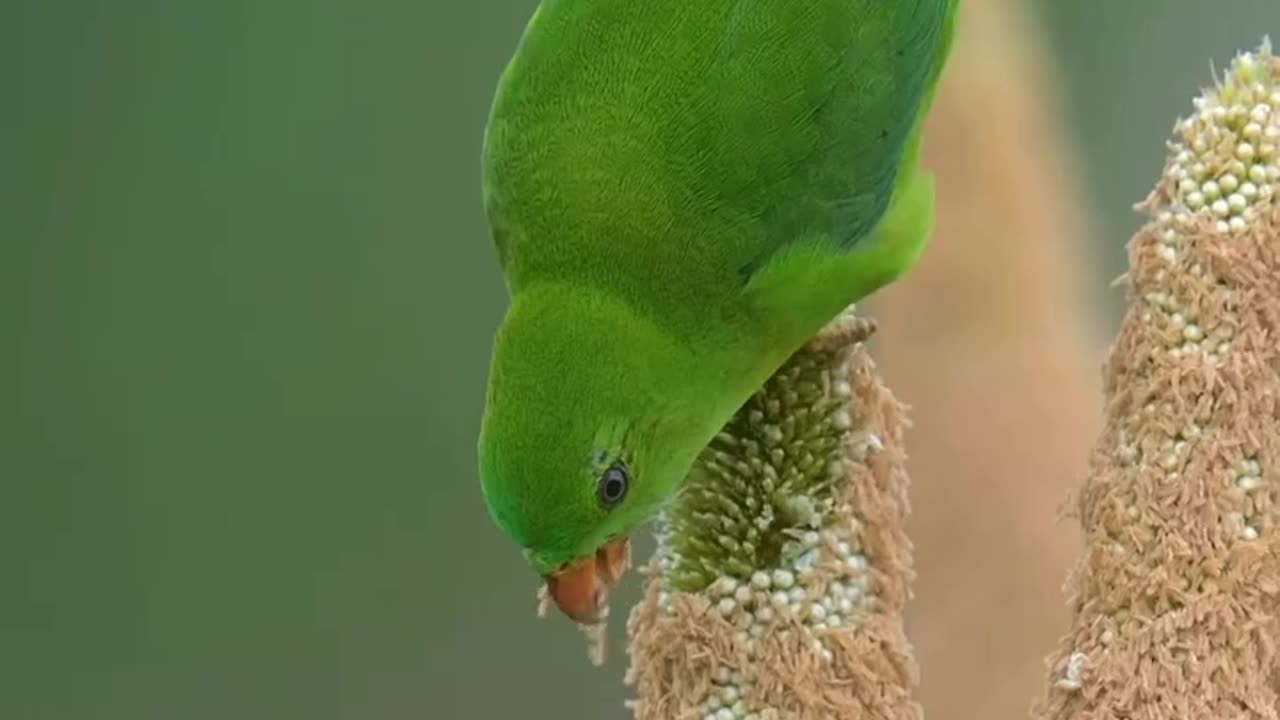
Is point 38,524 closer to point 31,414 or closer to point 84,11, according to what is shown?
point 31,414

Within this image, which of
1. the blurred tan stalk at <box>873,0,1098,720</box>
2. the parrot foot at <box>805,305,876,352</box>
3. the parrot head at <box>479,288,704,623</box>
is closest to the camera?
the parrot head at <box>479,288,704,623</box>

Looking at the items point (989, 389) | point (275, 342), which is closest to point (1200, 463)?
point (989, 389)

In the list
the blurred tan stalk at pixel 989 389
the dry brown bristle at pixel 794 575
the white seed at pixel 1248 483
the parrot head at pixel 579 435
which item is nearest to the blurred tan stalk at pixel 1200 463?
the white seed at pixel 1248 483

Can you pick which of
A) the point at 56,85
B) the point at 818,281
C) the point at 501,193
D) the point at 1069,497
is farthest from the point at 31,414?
the point at 1069,497

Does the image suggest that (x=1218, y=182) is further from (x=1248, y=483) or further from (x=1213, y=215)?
(x=1248, y=483)

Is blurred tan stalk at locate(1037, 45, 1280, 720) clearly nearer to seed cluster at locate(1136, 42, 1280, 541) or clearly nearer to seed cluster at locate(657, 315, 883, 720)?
seed cluster at locate(1136, 42, 1280, 541)

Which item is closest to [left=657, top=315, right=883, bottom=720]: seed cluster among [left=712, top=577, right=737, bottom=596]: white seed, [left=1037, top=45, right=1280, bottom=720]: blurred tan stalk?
[left=712, top=577, right=737, bottom=596]: white seed

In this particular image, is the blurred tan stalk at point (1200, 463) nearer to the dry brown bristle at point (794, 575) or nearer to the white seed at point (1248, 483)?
the white seed at point (1248, 483)
